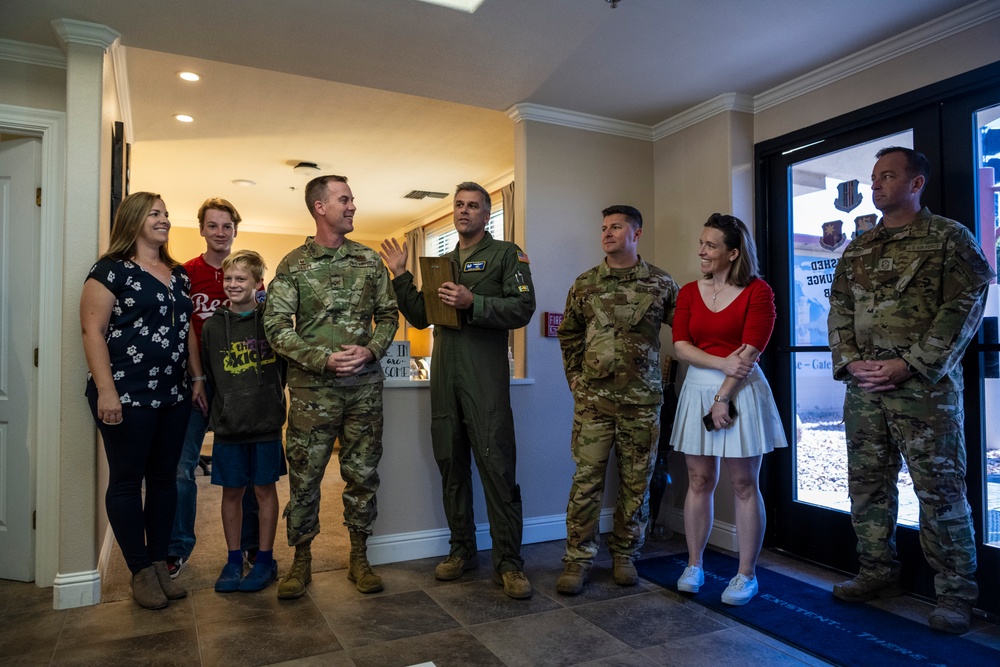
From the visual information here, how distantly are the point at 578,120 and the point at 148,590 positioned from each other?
9.94 feet

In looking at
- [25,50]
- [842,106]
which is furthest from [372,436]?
[842,106]

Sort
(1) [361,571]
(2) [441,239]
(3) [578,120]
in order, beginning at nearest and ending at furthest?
(1) [361,571], (3) [578,120], (2) [441,239]

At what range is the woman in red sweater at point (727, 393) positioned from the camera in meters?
2.55

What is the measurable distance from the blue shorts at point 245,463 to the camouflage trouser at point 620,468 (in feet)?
4.02

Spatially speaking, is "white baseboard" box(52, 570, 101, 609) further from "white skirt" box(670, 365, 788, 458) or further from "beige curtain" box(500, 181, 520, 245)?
"beige curtain" box(500, 181, 520, 245)

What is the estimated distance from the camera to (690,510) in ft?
8.93

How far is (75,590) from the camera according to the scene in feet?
8.40

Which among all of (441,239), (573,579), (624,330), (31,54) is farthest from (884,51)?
(441,239)

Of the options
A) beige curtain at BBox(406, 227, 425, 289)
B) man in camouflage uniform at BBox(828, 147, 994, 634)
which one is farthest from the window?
man in camouflage uniform at BBox(828, 147, 994, 634)

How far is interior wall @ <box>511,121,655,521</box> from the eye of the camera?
356 cm

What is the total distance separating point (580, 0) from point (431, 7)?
0.56m

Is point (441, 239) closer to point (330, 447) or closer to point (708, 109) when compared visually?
point (708, 109)

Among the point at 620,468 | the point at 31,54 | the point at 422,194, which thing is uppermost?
the point at 422,194

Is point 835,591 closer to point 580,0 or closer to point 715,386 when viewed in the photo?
point 715,386
